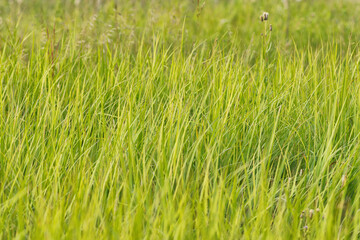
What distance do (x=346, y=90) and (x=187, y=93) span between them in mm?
809

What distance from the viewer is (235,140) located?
2129 mm

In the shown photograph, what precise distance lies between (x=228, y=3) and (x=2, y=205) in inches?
210

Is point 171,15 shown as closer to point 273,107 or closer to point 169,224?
point 273,107

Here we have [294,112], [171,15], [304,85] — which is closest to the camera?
[294,112]

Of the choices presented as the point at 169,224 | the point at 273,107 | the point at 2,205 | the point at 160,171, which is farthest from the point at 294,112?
the point at 2,205

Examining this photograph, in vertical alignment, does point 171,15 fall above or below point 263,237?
above

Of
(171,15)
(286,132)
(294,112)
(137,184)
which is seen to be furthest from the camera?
(171,15)

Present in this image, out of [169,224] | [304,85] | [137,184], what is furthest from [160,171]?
[304,85]

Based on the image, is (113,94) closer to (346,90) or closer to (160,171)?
(160,171)

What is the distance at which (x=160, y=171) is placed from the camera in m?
1.78

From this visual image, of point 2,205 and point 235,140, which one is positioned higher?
point 235,140

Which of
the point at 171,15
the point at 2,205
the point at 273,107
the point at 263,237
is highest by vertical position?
the point at 171,15

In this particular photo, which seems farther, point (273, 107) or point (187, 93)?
point (187, 93)

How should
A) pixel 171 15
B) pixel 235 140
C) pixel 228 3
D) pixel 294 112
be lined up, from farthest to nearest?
pixel 228 3 < pixel 171 15 < pixel 294 112 < pixel 235 140
